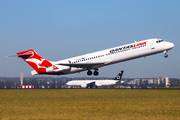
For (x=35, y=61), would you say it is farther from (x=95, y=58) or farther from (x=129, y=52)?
(x=129, y=52)

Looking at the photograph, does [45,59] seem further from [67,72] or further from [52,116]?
[52,116]

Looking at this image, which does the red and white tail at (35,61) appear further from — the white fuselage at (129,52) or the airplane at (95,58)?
the white fuselage at (129,52)

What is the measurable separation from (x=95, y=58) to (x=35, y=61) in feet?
39.0

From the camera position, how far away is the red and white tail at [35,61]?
5000 cm

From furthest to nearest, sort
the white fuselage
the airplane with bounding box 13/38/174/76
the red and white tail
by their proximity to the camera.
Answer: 1. the red and white tail
2. the airplane with bounding box 13/38/174/76
3. the white fuselage

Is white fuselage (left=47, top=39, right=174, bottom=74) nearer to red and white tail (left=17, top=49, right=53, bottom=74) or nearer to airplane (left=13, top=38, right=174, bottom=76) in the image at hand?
airplane (left=13, top=38, right=174, bottom=76)

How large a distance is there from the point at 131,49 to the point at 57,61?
14798 mm

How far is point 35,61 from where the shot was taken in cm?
5038

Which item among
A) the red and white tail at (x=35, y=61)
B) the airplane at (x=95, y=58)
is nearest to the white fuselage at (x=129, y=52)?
the airplane at (x=95, y=58)

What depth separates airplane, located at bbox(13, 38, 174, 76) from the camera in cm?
4162

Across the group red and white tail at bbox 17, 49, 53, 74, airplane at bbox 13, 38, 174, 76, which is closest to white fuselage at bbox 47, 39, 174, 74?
airplane at bbox 13, 38, 174, 76

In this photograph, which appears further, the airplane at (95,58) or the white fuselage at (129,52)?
the airplane at (95,58)

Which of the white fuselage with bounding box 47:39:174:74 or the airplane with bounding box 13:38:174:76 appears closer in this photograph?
the white fuselage with bounding box 47:39:174:74

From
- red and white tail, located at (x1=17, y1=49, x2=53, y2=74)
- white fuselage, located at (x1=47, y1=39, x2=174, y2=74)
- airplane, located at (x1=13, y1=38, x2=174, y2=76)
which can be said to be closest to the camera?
white fuselage, located at (x1=47, y1=39, x2=174, y2=74)
